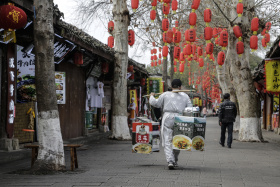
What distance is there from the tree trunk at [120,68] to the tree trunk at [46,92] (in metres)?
8.51

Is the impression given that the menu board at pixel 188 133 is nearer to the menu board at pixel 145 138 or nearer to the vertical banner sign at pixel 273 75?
the menu board at pixel 145 138

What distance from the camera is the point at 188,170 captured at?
7.85 metres

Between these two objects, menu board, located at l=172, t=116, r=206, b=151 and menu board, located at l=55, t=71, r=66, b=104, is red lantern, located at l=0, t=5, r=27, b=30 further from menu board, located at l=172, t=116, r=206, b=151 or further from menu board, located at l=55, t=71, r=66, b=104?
menu board, located at l=55, t=71, r=66, b=104

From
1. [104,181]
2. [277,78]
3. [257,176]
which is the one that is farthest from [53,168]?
[277,78]

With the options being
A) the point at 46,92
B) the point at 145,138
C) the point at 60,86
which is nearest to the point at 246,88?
the point at 60,86

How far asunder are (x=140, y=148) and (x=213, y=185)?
8.89 ft

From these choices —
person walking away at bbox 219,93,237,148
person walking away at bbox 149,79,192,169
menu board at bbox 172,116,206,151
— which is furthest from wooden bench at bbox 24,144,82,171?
person walking away at bbox 219,93,237,148

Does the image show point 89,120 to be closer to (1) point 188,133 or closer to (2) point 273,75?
(2) point 273,75

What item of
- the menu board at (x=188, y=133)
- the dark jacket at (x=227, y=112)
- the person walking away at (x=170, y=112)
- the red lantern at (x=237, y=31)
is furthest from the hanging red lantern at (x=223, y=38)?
the menu board at (x=188, y=133)

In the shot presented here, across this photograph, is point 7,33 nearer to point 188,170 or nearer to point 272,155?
point 188,170

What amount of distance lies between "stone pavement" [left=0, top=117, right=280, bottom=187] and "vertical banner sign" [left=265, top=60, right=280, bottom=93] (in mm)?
3667

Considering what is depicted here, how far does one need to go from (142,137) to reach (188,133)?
1.30 m

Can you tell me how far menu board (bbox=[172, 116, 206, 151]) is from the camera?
25.2 ft

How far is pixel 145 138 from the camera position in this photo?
863cm
